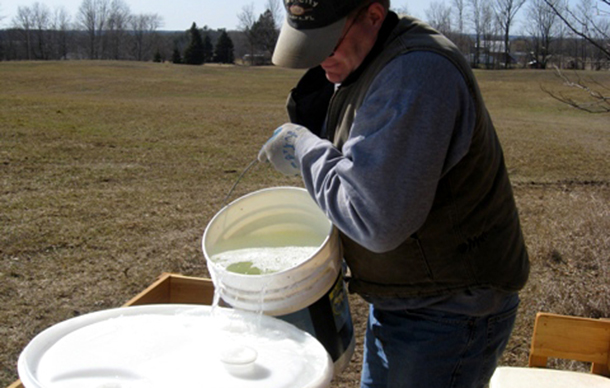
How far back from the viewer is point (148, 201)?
6301mm

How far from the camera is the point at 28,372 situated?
1411mm

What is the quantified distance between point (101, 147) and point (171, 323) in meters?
7.70

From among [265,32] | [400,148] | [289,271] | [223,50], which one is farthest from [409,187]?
[265,32]

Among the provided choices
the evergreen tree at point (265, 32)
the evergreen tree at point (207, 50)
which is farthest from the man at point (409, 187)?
the evergreen tree at point (265, 32)

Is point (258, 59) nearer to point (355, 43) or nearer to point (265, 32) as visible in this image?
point (265, 32)

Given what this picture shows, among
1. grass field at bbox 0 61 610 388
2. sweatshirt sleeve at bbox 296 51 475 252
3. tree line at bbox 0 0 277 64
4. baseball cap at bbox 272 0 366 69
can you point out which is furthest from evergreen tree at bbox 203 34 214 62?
sweatshirt sleeve at bbox 296 51 475 252

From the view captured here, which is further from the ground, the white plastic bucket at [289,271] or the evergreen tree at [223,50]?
the evergreen tree at [223,50]

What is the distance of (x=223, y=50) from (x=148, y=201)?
59427 mm

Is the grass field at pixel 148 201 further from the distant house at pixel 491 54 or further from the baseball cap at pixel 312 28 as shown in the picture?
the distant house at pixel 491 54

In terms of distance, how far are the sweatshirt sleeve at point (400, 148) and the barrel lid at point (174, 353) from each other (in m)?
0.37

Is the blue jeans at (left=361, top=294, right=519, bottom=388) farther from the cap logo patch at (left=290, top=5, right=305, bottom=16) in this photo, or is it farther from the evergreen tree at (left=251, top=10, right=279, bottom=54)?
the evergreen tree at (left=251, top=10, right=279, bottom=54)

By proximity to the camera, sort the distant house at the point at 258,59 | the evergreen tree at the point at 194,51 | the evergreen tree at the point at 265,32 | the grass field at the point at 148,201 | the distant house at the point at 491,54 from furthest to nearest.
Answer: the evergreen tree at the point at 265,32 → the distant house at the point at 258,59 → the evergreen tree at the point at 194,51 → the distant house at the point at 491,54 → the grass field at the point at 148,201

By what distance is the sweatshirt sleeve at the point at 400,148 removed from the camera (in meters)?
1.32

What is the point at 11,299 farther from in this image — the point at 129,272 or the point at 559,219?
the point at 559,219
